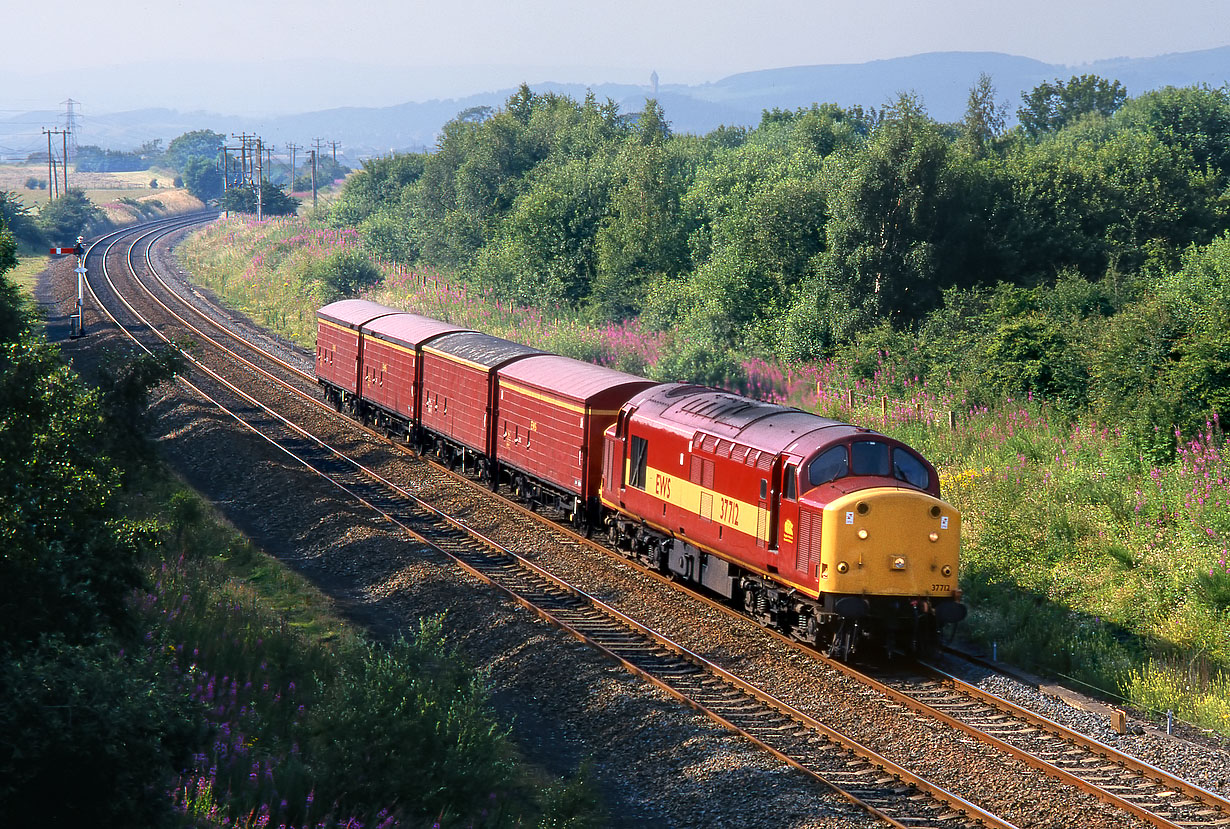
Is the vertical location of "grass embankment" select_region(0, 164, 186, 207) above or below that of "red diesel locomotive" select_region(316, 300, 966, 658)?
above

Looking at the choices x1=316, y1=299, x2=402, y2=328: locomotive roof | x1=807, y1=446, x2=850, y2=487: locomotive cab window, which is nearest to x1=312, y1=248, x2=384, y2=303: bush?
x1=316, y1=299, x2=402, y2=328: locomotive roof

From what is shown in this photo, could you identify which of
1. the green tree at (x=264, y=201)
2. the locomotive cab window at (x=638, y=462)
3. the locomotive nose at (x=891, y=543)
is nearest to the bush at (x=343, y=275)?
the locomotive cab window at (x=638, y=462)

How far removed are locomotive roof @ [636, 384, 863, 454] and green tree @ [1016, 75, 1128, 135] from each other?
272ft

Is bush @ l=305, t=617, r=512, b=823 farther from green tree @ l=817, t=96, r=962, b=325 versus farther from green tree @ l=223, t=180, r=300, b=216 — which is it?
green tree @ l=223, t=180, r=300, b=216

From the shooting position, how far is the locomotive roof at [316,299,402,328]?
3766 cm

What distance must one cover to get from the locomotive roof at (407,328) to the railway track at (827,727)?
958 cm

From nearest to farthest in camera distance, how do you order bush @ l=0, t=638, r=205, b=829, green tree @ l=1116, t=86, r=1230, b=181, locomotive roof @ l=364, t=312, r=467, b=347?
bush @ l=0, t=638, r=205, b=829
locomotive roof @ l=364, t=312, r=467, b=347
green tree @ l=1116, t=86, r=1230, b=181

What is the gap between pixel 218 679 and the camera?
1483cm

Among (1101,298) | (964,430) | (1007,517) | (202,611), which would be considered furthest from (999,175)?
(202,611)

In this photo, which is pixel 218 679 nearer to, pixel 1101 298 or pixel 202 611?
pixel 202 611

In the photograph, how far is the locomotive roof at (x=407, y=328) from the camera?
Result: 33.2 metres

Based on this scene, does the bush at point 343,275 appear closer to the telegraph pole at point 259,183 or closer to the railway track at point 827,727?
the telegraph pole at point 259,183

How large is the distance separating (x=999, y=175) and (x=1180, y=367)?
1635 cm

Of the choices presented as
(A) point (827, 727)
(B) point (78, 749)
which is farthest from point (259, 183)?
(B) point (78, 749)
